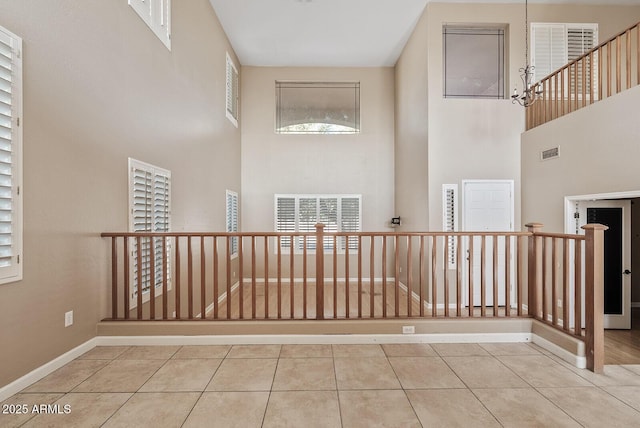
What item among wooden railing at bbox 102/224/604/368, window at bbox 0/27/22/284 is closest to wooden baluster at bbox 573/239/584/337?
wooden railing at bbox 102/224/604/368

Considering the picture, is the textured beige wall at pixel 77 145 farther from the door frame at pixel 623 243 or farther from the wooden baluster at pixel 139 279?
the door frame at pixel 623 243

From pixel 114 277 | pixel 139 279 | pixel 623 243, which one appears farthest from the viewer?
pixel 623 243

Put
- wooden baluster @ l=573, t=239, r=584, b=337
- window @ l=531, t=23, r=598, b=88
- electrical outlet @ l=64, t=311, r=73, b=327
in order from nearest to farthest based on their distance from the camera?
electrical outlet @ l=64, t=311, r=73, b=327
wooden baluster @ l=573, t=239, r=584, b=337
window @ l=531, t=23, r=598, b=88

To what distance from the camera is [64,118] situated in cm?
255

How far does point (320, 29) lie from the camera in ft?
19.9

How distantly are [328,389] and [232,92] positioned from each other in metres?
6.22

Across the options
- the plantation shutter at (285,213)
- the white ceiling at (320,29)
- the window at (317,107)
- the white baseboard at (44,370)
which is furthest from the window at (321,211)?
the white baseboard at (44,370)

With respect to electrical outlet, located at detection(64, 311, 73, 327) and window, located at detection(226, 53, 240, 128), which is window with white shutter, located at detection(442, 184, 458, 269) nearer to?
window, located at detection(226, 53, 240, 128)

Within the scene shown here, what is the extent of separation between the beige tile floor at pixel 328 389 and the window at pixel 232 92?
497 centimetres

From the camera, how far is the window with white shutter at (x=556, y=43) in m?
5.53

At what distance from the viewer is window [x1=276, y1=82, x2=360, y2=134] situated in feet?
25.1

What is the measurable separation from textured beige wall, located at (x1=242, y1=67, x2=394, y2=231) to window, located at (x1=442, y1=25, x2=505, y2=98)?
2.18 metres

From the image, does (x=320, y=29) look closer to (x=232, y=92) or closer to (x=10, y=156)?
(x=232, y=92)

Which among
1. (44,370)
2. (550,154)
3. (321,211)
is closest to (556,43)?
(550,154)
